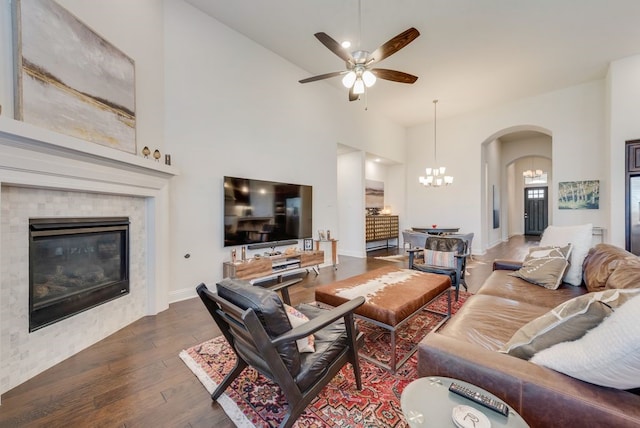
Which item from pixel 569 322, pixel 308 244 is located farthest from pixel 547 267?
pixel 308 244

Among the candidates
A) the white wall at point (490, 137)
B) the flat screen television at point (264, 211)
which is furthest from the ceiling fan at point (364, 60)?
the white wall at point (490, 137)

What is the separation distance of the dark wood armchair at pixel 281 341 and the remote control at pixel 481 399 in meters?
0.60

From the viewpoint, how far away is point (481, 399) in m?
0.91

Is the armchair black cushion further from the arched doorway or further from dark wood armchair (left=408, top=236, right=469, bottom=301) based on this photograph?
the arched doorway

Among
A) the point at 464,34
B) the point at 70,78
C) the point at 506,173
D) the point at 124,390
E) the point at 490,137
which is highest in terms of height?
the point at 464,34

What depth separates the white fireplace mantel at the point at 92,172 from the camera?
1.70m

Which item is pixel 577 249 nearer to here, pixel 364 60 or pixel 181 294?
pixel 364 60

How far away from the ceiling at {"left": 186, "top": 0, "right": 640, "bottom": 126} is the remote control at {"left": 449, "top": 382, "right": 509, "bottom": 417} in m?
4.16

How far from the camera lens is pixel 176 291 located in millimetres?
3404

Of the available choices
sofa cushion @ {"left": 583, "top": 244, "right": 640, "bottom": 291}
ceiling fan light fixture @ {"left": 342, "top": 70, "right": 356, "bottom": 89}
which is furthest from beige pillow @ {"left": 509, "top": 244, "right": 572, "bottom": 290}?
ceiling fan light fixture @ {"left": 342, "top": 70, "right": 356, "bottom": 89}

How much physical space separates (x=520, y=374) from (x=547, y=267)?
86.5 inches

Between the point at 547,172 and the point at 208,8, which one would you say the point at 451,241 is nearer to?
the point at 208,8

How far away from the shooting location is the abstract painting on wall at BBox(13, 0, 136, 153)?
1871 millimetres

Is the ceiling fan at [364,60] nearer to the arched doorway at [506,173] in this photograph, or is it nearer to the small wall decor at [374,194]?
the small wall decor at [374,194]
